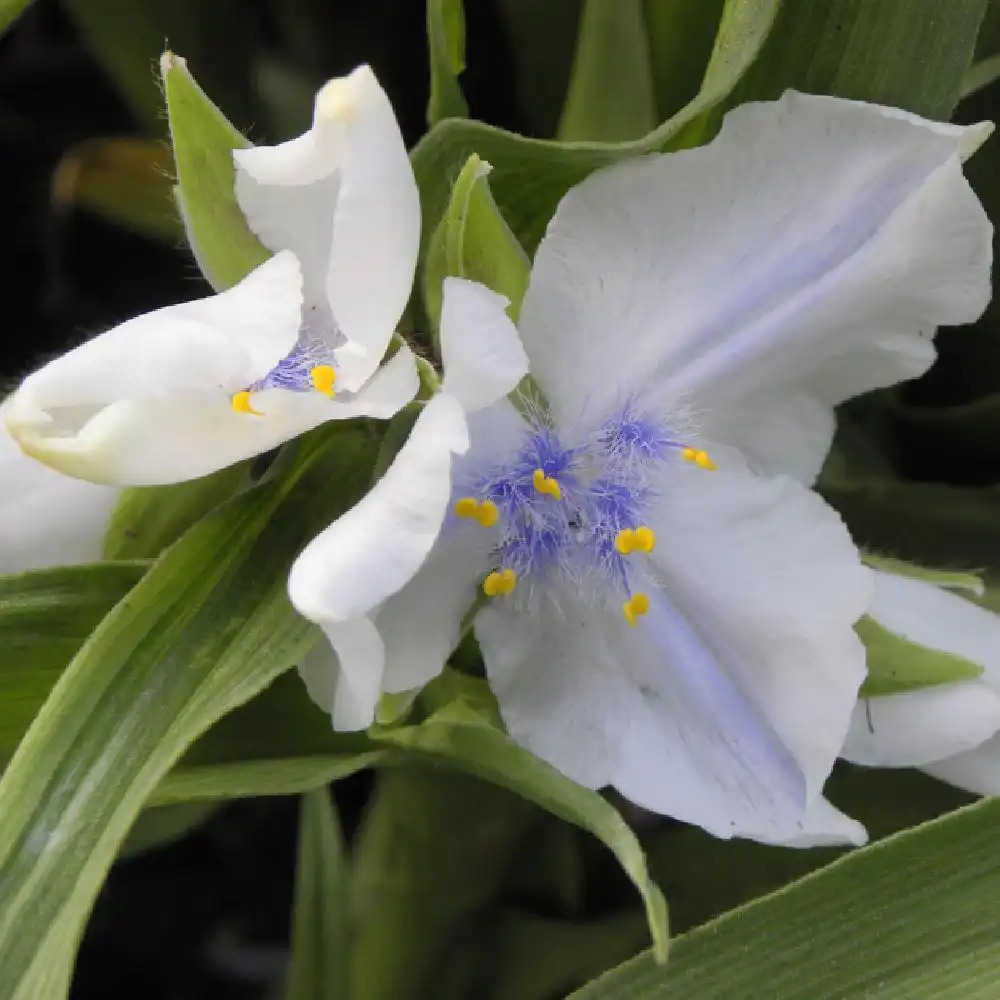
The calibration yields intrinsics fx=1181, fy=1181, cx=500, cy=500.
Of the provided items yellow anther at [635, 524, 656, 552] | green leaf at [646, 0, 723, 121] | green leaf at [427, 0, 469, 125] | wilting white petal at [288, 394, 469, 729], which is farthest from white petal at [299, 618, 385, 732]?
green leaf at [646, 0, 723, 121]

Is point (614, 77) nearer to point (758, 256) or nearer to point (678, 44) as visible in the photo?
point (678, 44)

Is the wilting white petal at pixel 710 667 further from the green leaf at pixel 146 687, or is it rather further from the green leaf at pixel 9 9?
the green leaf at pixel 9 9

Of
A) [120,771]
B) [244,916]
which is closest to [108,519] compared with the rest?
Answer: [120,771]

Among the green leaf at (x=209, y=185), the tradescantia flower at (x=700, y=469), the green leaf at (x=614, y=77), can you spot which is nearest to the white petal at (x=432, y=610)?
the tradescantia flower at (x=700, y=469)

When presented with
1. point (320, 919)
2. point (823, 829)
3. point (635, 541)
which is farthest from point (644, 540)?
point (320, 919)

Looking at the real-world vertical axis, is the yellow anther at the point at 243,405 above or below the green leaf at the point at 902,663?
above

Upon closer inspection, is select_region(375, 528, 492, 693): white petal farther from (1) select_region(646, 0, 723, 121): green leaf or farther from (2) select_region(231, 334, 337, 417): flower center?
(1) select_region(646, 0, 723, 121): green leaf

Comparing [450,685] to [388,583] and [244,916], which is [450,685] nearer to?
[388,583]
